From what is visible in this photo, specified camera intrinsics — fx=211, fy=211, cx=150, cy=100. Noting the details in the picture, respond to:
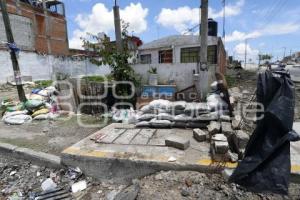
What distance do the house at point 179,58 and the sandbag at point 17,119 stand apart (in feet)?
12.7

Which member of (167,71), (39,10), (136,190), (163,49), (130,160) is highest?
(39,10)

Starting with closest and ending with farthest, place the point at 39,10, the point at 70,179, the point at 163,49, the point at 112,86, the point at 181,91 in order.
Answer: the point at 70,179 → the point at 112,86 → the point at 181,91 → the point at 163,49 → the point at 39,10

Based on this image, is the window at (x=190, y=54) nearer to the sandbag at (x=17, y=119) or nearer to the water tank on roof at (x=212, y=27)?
the water tank on roof at (x=212, y=27)

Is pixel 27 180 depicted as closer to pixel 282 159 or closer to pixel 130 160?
pixel 130 160

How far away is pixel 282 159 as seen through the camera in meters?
2.32

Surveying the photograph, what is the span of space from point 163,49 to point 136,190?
12729 millimetres

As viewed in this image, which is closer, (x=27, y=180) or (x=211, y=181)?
(x=211, y=181)

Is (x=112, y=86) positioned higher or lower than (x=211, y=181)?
higher

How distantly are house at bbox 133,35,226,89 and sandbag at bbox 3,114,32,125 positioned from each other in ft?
12.7

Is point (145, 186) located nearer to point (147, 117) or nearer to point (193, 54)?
point (147, 117)

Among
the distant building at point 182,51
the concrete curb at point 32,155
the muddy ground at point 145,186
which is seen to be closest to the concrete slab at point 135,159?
the muddy ground at point 145,186

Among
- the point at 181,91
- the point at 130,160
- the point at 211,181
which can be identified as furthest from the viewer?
the point at 181,91

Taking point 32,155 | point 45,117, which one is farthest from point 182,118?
point 45,117

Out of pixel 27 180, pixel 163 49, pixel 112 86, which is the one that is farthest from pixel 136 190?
pixel 163 49
